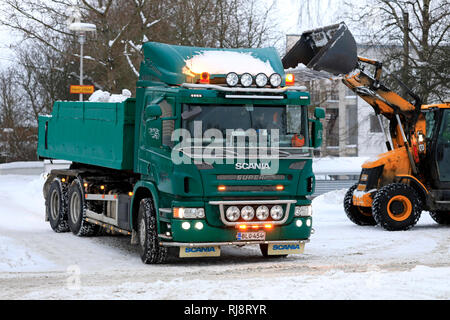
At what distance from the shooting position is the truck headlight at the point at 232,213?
11773 mm

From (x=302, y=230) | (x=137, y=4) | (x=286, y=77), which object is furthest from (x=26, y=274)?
(x=137, y=4)

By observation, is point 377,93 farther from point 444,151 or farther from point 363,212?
point 363,212

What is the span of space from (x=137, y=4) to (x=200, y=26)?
259 inches

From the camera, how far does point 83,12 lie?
39.7 m

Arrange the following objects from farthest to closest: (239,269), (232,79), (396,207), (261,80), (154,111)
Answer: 1. (396,207)
2. (261,80)
3. (232,79)
4. (154,111)
5. (239,269)

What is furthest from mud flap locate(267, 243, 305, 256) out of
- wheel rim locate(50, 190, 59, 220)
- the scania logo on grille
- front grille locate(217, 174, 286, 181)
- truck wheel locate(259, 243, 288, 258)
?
wheel rim locate(50, 190, 59, 220)

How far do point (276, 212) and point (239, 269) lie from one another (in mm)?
1070

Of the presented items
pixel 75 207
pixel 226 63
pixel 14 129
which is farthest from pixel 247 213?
pixel 14 129

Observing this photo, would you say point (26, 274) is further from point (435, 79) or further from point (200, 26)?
point (200, 26)

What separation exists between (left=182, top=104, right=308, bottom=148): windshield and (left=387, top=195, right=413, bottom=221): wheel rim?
5941mm

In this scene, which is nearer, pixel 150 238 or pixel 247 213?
pixel 247 213

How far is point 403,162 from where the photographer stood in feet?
60.2

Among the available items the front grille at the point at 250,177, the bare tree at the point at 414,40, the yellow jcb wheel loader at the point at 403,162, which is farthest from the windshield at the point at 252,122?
the bare tree at the point at 414,40
